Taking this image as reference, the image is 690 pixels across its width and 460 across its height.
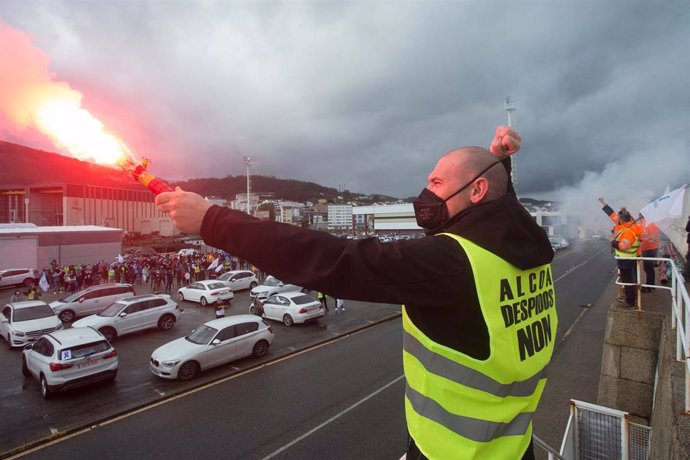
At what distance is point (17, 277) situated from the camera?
Answer: 28.5 m

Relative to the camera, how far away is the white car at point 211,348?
37.2 ft

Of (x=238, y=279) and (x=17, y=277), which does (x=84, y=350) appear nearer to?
(x=238, y=279)

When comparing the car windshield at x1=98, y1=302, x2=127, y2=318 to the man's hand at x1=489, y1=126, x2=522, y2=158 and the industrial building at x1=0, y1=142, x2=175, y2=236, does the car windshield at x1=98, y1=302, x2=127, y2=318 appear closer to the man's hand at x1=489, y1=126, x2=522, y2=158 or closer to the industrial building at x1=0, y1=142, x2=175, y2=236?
the man's hand at x1=489, y1=126, x2=522, y2=158

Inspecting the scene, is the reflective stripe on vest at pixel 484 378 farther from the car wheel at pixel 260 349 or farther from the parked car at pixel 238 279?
the parked car at pixel 238 279

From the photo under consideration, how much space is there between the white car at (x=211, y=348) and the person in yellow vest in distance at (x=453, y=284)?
11.2 meters

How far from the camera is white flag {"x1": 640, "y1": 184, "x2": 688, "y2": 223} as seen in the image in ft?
33.8

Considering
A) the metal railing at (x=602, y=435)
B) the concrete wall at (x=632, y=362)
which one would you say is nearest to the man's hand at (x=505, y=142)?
the metal railing at (x=602, y=435)

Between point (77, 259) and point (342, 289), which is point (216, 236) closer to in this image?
point (342, 289)

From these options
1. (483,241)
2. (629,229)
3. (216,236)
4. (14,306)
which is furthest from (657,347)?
(14,306)

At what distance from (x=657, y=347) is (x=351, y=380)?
7272mm

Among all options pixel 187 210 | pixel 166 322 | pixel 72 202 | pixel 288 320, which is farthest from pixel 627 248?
pixel 72 202

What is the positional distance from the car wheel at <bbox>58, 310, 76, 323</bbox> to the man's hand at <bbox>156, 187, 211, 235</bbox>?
21.9 metres

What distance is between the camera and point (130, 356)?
13766 millimetres

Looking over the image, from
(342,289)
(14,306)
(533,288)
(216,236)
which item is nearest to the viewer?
(342,289)
